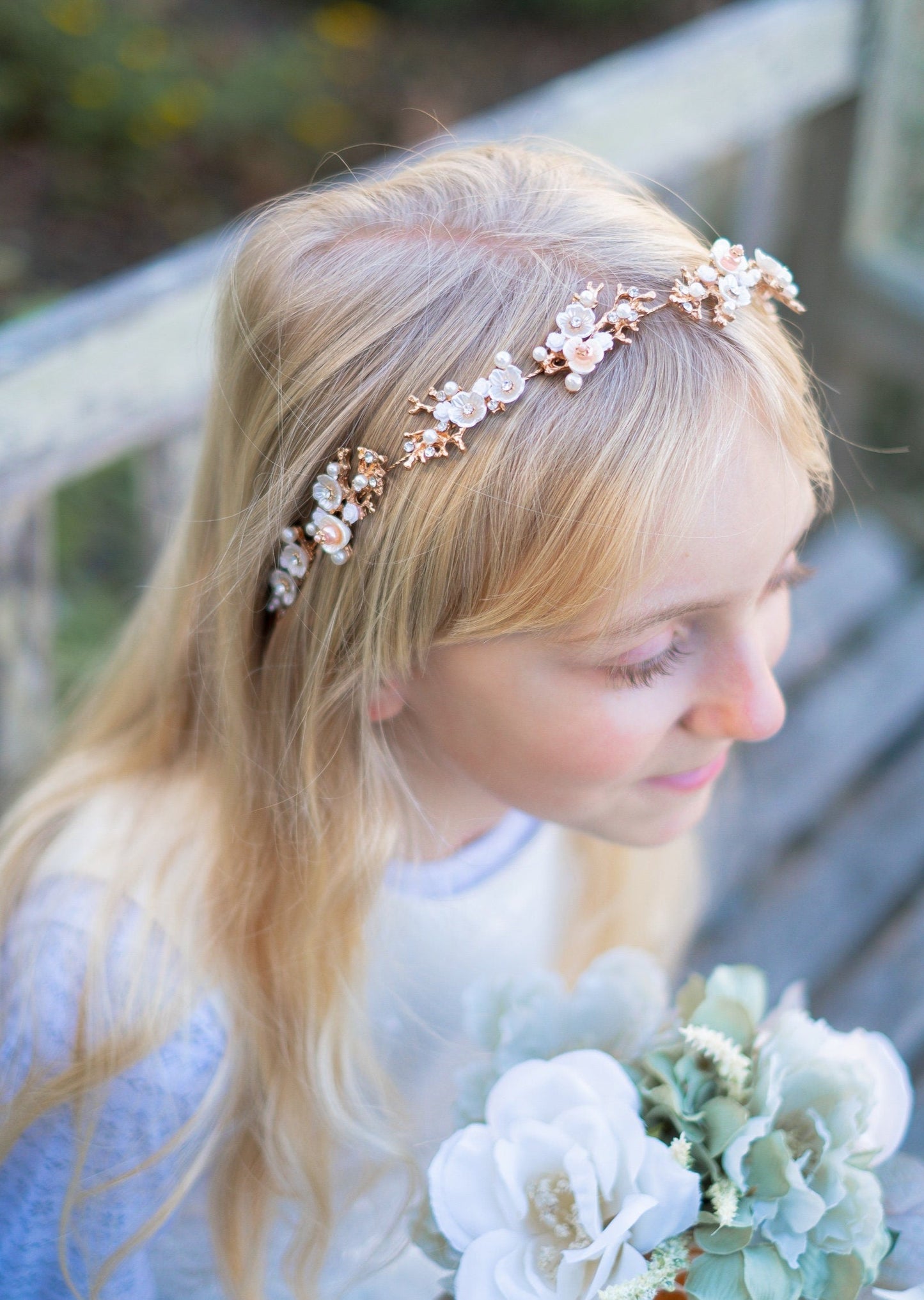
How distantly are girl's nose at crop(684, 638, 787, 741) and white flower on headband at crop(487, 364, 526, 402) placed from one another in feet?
1.13

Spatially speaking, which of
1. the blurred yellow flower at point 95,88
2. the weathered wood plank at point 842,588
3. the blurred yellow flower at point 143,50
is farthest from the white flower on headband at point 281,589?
the blurred yellow flower at point 143,50

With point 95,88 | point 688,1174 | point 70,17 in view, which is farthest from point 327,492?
point 70,17

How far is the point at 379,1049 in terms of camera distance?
58.4 inches

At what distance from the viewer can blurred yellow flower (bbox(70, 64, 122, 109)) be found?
3646 millimetres

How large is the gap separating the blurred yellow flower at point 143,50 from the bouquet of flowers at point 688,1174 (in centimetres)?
376

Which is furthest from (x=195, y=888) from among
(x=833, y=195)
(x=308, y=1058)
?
(x=833, y=195)

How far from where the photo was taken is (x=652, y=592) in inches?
41.4

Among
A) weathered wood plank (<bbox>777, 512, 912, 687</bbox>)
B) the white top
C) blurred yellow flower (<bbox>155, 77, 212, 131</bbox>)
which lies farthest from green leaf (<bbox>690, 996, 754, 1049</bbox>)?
blurred yellow flower (<bbox>155, 77, 212, 131</bbox>)

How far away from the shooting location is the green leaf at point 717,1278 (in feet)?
2.93

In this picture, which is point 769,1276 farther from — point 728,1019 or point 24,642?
point 24,642

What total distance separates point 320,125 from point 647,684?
12.0 feet

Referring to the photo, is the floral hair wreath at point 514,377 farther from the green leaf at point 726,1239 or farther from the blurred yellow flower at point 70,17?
the blurred yellow flower at point 70,17

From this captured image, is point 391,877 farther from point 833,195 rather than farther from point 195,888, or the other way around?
point 833,195

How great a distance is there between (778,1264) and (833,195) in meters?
2.81
